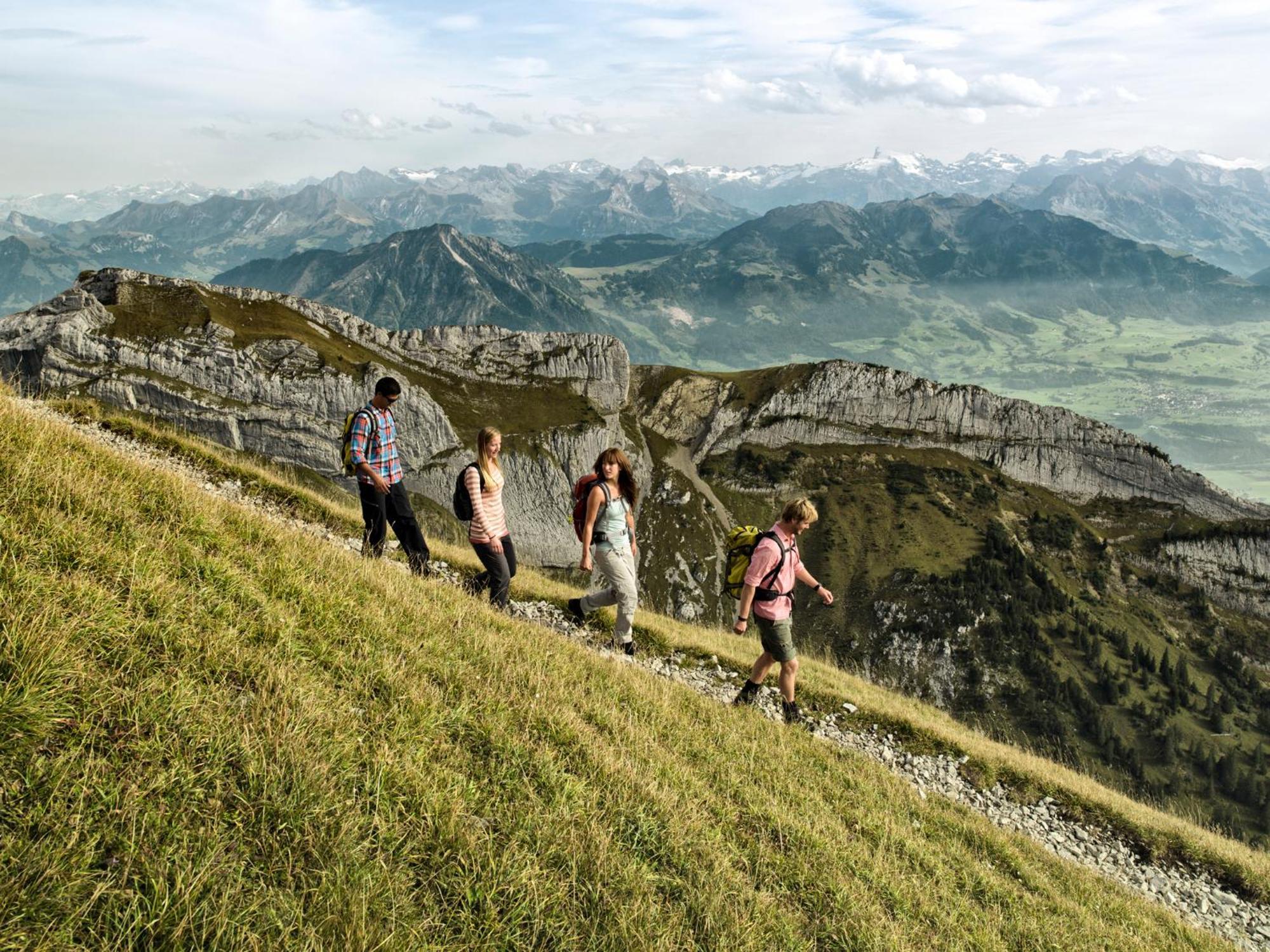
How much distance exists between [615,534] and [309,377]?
13310 cm

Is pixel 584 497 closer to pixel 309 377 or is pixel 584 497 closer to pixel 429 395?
pixel 309 377

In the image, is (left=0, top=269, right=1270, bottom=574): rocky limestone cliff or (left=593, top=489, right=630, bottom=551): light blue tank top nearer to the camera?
(left=593, top=489, right=630, bottom=551): light blue tank top

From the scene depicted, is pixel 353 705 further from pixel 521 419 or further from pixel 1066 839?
pixel 521 419

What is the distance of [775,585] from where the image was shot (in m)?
10.3

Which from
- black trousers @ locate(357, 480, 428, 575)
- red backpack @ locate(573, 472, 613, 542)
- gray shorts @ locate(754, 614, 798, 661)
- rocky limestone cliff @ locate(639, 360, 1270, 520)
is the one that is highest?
red backpack @ locate(573, 472, 613, 542)

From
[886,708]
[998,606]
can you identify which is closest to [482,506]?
[886,708]

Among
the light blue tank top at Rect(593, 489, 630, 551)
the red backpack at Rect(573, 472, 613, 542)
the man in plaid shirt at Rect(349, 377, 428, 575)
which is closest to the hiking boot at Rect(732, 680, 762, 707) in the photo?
the light blue tank top at Rect(593, 489, 630, 551)

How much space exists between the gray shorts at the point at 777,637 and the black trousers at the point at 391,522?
662 cm

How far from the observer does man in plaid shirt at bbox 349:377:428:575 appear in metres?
11.6

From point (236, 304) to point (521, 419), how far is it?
66.8m

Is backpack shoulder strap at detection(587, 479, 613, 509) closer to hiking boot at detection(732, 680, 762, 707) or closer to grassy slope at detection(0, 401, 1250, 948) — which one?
grassy slope at detection(0, 401, 1250, 948)

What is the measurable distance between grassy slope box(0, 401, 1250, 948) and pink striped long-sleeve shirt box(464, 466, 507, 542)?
2943mm

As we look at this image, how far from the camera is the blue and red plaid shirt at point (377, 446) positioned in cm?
1161

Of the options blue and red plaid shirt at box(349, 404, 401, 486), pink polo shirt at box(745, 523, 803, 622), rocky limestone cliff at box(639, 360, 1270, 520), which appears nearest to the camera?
pink polo shirt at box(745, 523, 803, 622)
